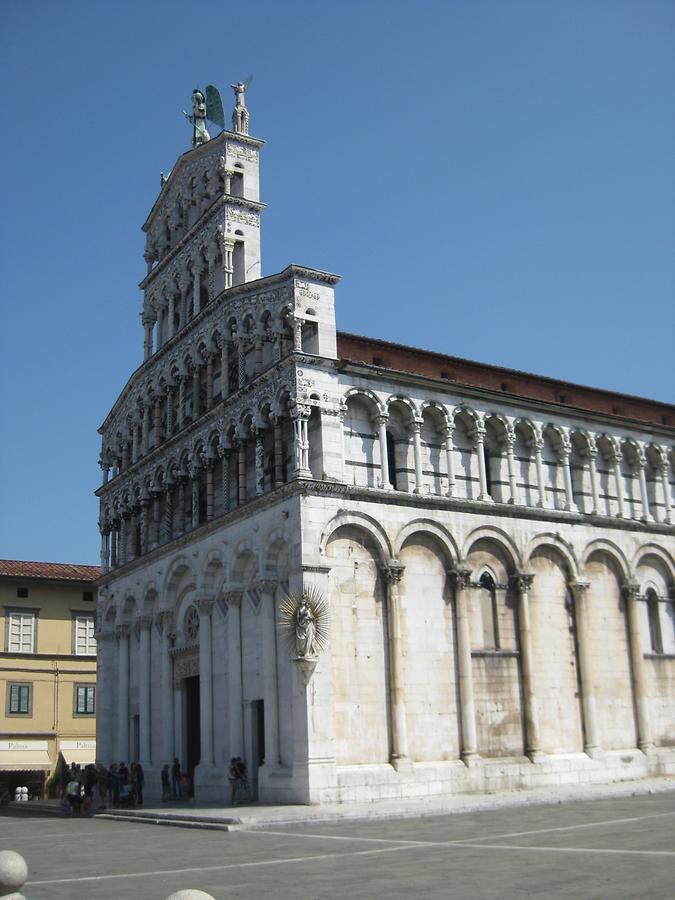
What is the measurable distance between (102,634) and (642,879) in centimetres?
3135

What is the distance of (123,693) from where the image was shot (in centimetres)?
3806

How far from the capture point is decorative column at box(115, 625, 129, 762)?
37531 millimetres

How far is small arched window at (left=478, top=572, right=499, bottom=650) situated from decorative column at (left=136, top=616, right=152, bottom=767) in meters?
12.8

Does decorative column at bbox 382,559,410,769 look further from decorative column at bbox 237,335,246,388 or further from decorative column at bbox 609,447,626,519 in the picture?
decorative column at bbox 609,447,626,519

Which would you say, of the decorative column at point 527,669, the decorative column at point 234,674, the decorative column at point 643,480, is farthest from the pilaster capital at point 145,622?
the decorative column at point 643,480

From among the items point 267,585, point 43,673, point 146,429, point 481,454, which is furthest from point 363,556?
point 43,673

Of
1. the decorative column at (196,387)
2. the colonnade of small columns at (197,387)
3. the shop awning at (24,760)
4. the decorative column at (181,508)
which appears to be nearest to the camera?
the colonnade of small columns at (197,387)

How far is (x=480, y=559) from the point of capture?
101ft

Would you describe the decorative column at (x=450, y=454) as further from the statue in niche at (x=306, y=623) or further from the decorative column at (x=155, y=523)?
the decorative column at (x=155, y=523)

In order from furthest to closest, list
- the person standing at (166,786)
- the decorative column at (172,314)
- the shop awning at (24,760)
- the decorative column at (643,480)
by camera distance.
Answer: the shop awning at (24,760) → the decorative column at (172,314) → the decorative column at (643,480) → the person standing at (166,786)

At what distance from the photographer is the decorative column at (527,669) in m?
30.0

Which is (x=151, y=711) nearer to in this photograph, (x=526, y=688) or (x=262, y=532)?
(x=262, y=532)

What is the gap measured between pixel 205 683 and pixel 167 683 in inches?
A: 152

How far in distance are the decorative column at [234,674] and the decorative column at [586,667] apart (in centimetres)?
1083
